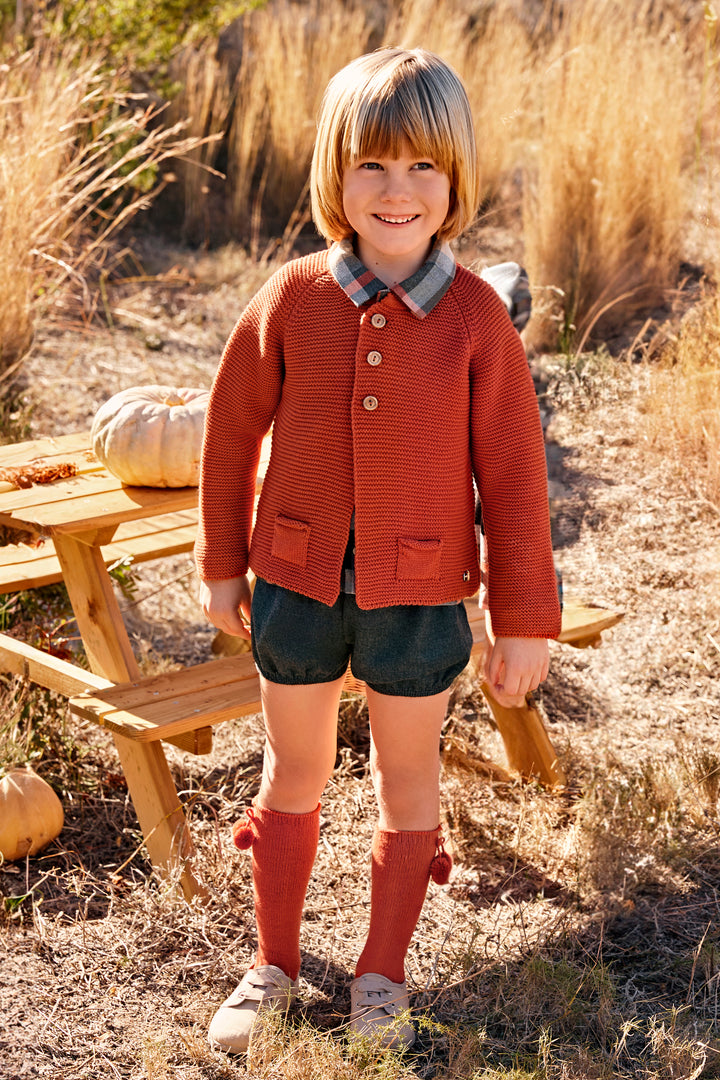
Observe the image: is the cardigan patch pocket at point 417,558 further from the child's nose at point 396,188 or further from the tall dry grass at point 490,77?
the tall dry grass at point 490,77

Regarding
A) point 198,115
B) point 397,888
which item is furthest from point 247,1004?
point 198,115

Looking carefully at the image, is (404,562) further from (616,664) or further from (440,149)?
(616,664)

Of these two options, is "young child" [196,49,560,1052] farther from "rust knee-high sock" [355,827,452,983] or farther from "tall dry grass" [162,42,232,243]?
"tall dry grass" [162,42,232,243]

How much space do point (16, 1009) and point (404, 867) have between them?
0.80 metres

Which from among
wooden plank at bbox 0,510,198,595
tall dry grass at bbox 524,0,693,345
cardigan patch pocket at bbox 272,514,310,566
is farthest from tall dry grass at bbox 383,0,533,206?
cardigan patch pocket at bbox 272,514,310,566

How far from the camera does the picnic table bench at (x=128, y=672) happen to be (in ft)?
8.16

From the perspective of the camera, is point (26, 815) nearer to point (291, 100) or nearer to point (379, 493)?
point (379, 493)

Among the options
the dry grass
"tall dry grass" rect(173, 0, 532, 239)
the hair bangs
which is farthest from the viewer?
"tall dry grass" rect(173, 0, 532, 239)

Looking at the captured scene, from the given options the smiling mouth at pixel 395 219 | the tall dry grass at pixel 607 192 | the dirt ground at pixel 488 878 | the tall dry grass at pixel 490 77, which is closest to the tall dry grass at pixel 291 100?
the tall dry grass at pixel 490 77

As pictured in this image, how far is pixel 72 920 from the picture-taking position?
8.32ft

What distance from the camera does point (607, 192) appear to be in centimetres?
535

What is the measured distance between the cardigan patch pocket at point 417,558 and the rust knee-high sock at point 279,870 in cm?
52

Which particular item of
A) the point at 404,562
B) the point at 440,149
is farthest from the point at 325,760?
the point at 440,149

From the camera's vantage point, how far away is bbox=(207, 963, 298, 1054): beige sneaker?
6.86ft
